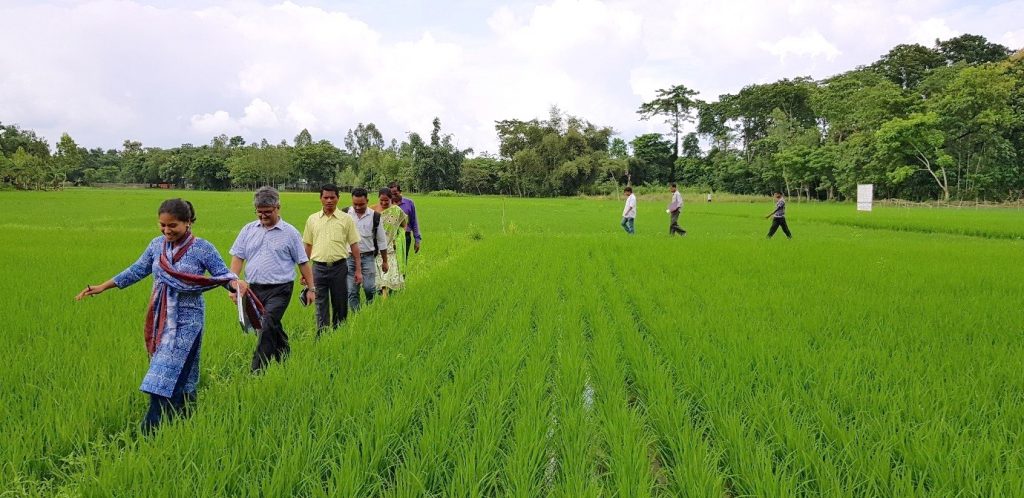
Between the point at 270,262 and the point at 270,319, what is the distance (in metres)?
0.38

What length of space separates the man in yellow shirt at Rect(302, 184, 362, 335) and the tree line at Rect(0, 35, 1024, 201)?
123 ft

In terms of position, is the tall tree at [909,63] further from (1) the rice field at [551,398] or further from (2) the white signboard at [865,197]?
(1) the rice field at [551,398]

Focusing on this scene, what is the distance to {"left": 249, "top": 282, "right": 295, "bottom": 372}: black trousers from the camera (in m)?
3.42

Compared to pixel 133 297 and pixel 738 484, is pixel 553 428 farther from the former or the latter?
pixel 133 297

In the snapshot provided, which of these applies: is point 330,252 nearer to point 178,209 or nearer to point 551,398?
point 178,209

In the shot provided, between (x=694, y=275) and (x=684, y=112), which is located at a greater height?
(x=684, y=112)

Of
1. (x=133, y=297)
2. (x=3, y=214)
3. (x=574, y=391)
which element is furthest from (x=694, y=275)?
(x=3, y=214)

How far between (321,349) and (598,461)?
2.16m

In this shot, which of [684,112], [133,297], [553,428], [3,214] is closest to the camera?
[553,428]

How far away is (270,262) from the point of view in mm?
3447

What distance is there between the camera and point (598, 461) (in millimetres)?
2379

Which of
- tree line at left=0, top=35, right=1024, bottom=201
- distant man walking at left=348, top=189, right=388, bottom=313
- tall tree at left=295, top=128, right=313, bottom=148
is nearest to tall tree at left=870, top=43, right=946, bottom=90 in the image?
tree line at left=0, top=35, right=1024, bottom=201

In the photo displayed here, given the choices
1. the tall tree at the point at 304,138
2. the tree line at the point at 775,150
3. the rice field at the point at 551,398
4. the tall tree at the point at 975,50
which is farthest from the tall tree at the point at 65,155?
the tall tree at the point at 975,50

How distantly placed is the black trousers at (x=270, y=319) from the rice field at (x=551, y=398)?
0.18 m
